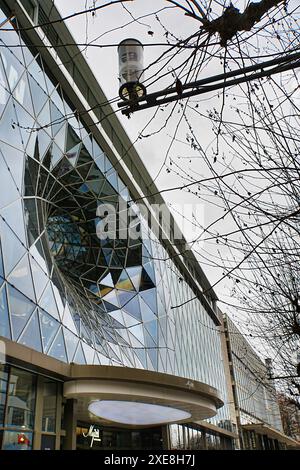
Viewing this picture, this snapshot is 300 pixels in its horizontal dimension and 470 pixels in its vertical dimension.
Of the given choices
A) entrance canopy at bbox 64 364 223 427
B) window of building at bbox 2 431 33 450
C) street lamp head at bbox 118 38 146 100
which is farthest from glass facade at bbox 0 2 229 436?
entrance canopy at bbox 64 364 223 427

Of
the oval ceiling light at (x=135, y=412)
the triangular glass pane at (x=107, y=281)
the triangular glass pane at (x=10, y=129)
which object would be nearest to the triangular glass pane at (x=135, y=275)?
the triangular glass pane at (x=107, y=281)

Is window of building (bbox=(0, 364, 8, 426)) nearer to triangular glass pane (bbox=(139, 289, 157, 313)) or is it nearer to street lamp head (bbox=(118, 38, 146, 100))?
street lamp head (bbox=(118, 38, 146, 100))

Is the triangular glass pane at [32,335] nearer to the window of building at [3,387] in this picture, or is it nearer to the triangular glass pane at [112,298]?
the window of building at [3,387]

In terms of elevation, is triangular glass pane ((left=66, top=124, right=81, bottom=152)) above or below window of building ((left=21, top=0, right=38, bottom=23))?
below

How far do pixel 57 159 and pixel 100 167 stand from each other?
11.0 ft

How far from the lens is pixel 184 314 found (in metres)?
31.6

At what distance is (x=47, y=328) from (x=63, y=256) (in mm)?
10125

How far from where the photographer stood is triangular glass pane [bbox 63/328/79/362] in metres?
12.5

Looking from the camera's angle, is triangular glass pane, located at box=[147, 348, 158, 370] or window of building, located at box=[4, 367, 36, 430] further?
triangular glass pane, located at box=[147, 348, 158, 370]

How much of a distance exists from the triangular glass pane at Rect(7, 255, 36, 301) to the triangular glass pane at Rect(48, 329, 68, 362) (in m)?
1.54

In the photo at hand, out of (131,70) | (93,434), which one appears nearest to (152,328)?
(93,434)

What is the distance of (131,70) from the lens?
351 cm

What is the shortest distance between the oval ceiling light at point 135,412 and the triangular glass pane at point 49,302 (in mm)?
3212

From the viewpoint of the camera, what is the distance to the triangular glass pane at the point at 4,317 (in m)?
9.52
